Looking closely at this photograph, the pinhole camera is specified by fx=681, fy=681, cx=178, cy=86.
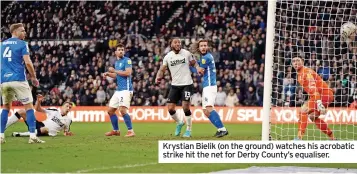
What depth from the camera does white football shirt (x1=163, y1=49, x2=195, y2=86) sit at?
15617mm

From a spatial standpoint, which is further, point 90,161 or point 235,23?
point 235,23

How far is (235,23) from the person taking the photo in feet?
107

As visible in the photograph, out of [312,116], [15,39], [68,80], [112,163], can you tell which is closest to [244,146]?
[112,163]

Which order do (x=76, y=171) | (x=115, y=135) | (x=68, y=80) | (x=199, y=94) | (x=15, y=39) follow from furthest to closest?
(x=68, y=80) → (x=199, y=94) → (x=115, y=135) → (x=15, y=39) → (x=76, y=171)

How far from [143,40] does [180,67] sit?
17930 millimetres

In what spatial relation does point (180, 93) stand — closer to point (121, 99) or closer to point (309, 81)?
point (121, 99)

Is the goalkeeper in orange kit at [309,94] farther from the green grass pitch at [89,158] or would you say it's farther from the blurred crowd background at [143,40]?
the blurred crowd background at [143,40]

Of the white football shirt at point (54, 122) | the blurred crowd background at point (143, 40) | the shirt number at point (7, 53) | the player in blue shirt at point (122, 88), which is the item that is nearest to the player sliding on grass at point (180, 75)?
the player in blue shirt at point (122, 88)

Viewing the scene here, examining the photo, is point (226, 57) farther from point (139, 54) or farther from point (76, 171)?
point (76, 171)

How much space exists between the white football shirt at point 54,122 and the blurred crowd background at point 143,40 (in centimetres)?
1120

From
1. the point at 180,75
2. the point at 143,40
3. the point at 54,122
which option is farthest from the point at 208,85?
the point at 143,40

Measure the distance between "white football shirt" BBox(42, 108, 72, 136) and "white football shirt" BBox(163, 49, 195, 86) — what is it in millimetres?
2902

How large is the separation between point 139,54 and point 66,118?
15.9 metres

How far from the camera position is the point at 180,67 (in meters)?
15.6
